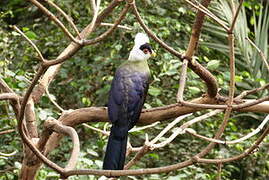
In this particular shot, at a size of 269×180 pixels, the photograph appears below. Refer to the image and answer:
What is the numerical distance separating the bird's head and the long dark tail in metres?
0.45

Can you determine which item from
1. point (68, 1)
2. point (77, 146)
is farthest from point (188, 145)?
point (77, 146)

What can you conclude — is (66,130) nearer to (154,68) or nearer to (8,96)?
(8,96)

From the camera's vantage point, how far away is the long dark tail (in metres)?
2.22

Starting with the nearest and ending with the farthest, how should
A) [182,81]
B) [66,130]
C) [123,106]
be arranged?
[182,81], [66,130], [123,106]

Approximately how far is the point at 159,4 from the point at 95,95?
76 cm

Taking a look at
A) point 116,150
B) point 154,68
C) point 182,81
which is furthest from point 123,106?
point 154,68

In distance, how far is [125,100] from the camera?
245cm

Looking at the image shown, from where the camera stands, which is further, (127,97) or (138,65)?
(138,65)

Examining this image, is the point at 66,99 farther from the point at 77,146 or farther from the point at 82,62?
the point at 77,146

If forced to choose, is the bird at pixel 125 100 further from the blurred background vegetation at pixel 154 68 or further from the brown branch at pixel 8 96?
the blurred background vegetation at pixel 154 68

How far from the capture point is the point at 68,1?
3.86m

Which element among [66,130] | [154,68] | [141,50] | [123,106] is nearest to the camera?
[66,130]

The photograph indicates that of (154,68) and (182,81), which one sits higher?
(182,81)

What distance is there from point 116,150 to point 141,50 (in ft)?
1.95
